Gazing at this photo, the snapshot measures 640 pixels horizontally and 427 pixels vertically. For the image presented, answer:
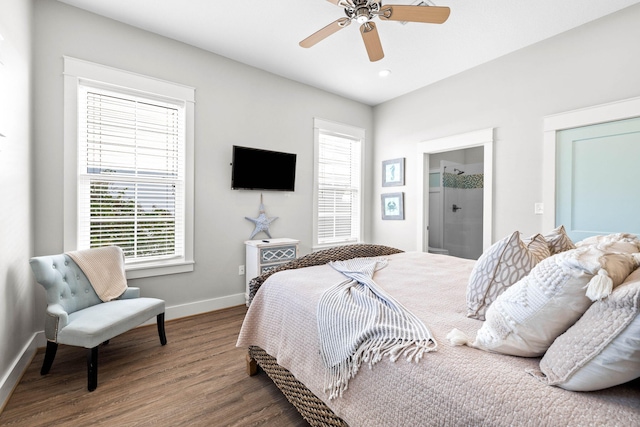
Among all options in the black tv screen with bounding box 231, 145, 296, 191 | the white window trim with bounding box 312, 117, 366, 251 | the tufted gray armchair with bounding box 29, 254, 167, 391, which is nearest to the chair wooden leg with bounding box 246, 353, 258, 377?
the tufted gray armchair with bounding box 29, 254, 167, 391

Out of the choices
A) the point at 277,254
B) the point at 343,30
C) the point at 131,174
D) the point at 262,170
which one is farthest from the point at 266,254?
the point at 343,30

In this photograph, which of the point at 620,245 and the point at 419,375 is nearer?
the point at 419,375

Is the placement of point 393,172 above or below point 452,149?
below

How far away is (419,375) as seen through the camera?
2.98 feet

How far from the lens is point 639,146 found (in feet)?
7.85

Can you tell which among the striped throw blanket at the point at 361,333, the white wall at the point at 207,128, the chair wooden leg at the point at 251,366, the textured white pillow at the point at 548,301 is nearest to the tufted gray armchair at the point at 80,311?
the white wall at the point at 207,128

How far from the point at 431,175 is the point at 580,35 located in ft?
6.86

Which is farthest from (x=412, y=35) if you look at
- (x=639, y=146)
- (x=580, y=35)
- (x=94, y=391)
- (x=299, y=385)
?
(x=94, y=391)

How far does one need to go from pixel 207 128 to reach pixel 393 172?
2.69m

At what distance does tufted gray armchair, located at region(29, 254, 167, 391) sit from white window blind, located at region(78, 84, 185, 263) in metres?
0.50

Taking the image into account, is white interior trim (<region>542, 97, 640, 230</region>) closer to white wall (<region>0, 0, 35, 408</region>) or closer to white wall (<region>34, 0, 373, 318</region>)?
white wall (<region>34, 0, 373, 318</region>)

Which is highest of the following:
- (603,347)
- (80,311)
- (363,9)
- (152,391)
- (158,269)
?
(363,9)

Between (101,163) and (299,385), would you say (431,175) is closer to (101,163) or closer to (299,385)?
(299,385)

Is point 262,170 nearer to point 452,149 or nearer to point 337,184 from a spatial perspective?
point 337,184
